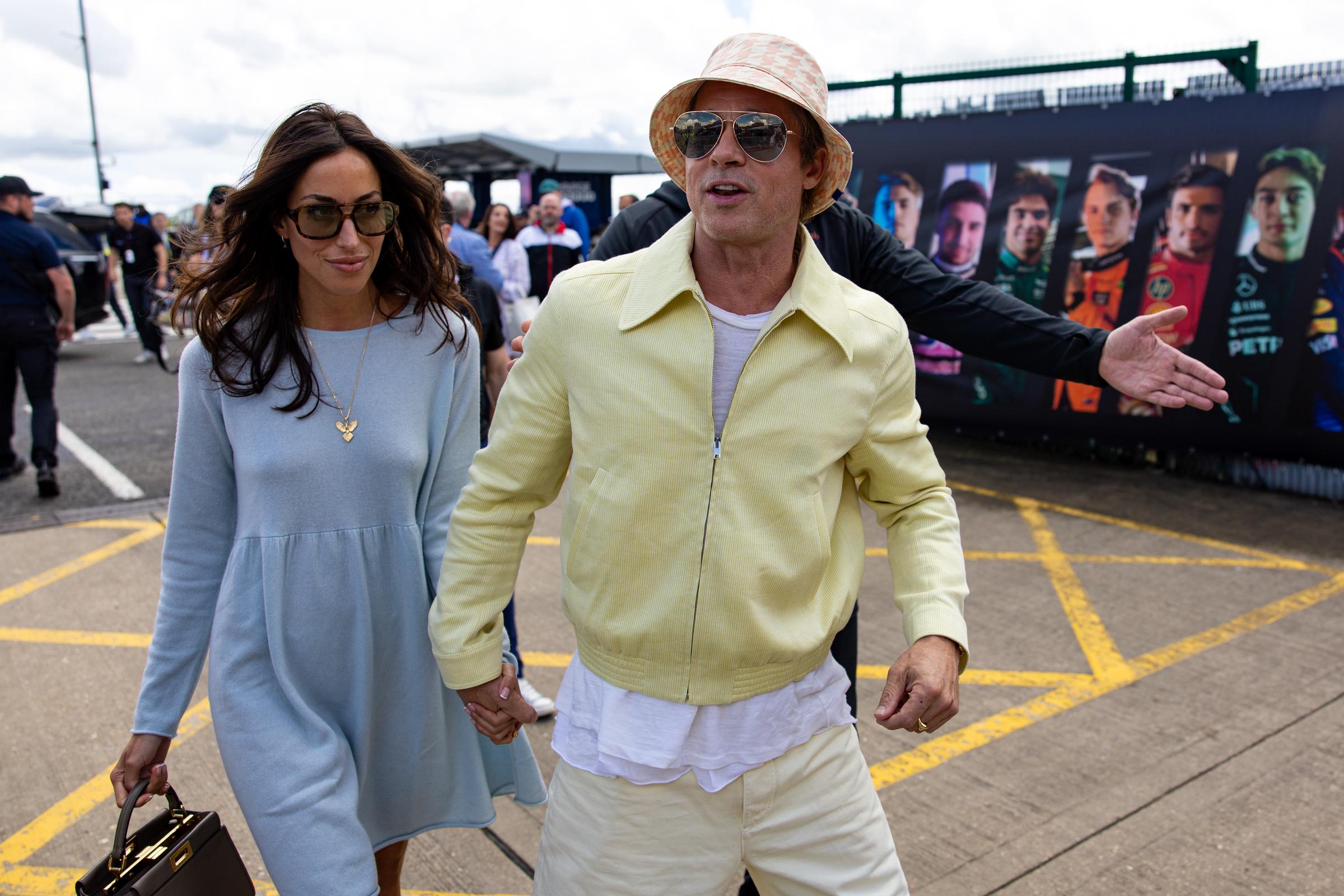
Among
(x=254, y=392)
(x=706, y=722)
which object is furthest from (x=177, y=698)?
(x=706, y=722)

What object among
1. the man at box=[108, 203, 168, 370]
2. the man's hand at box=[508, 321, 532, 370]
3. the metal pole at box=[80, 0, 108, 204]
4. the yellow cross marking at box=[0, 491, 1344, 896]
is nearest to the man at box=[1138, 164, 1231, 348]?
the yellow cross marking at box=[0, 491, 1344, 896]

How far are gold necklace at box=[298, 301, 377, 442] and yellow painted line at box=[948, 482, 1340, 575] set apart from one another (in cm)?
504

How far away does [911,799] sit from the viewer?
330 centimetres

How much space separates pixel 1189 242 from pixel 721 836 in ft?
20.5

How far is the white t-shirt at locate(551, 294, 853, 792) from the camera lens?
1698 millimetres

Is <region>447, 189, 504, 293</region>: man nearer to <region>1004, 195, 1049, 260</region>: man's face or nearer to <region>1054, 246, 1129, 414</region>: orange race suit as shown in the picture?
<region>1004, 195, 1049, 260</region>: man's face

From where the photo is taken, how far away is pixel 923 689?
5.46ft

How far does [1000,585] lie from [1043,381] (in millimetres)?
2688

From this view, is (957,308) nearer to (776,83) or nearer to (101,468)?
(776,83)

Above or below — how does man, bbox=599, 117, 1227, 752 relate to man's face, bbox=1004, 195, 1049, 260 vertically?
below

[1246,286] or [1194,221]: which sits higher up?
[1194,221]

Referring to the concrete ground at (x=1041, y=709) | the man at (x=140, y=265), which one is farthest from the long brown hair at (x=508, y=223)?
the concrete ground at (x=1041, y=709)

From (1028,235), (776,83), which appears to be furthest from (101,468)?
(776,83)

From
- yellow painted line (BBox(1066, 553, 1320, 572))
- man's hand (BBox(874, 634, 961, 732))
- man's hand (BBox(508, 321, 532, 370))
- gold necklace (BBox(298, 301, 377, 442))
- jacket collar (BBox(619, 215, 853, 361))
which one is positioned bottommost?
yellow painted line (BBox(1066, 553, 1320, 572))
